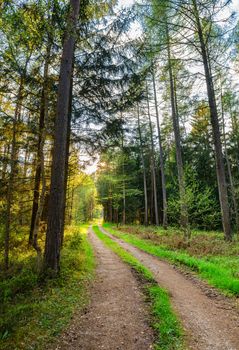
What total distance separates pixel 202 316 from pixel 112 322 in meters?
1.68

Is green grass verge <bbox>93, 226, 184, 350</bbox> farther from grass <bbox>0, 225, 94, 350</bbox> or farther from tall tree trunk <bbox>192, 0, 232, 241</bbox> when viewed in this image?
tall tree trunk <bbox>192, 0, 232, 241</bbox>

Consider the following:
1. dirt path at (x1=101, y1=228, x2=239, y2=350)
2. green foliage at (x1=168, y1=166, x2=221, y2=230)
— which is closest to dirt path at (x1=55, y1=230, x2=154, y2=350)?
dirt path at (x1=101, y1=228, x2=239, y2=350)

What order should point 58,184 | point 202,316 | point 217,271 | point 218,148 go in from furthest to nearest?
1. point 218,148
2. point 217,271
3. point 58,184
4. point 202,316

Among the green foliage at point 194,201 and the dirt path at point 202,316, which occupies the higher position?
the green foliage at point 194,201

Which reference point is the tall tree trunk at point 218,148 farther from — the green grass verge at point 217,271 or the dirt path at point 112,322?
the dirt path at point 112,322

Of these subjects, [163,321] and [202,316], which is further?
[202,316]

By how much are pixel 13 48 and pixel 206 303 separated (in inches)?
333

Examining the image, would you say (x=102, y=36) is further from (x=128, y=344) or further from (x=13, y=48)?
(x=128, y=344)

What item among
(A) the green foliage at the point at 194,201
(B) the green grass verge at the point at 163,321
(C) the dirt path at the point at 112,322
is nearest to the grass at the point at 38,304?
(C) the dirt path at the point at 112,322

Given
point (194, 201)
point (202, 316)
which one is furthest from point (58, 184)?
A: point (194, 201)

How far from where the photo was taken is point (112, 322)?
13.8ft

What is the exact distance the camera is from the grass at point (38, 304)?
3644mm

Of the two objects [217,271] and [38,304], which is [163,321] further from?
[217,271]

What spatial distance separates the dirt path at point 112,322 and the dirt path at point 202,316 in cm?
68
